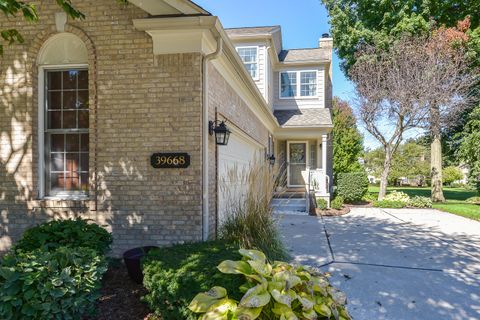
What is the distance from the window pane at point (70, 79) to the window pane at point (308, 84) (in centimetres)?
1192

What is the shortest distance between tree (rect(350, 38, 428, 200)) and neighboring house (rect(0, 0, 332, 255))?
1126 centimetres

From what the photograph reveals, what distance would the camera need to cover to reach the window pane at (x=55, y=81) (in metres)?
5.51

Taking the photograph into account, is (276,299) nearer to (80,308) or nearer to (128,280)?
(80,308)

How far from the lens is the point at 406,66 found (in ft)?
47.8

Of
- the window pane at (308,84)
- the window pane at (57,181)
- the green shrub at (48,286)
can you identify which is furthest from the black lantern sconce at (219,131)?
the window pane at (308,84)

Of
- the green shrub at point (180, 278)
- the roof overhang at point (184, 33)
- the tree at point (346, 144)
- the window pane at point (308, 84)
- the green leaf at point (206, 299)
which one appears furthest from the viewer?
the tree at point (346, 144)

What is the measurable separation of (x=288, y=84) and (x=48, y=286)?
14.5m

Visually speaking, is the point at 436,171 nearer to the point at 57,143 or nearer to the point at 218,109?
the point at 218,109

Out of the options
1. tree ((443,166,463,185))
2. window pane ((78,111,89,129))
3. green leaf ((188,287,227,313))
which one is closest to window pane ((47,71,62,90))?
window pane ((78,111,89,129))

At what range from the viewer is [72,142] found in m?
5.49

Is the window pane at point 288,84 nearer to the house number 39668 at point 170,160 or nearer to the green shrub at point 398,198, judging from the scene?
the green shrub at point 398,198

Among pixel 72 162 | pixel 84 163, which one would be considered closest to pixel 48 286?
pixel 84 163

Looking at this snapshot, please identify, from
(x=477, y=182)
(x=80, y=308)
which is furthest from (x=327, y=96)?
(x=80, y=308)

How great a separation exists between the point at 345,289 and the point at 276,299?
84.8 inches
